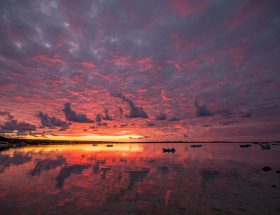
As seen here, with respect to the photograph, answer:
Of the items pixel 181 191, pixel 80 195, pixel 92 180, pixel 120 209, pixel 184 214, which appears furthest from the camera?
pixel 92 180

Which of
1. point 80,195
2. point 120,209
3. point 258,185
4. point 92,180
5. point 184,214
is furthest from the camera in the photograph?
point 92,180

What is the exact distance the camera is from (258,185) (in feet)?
110

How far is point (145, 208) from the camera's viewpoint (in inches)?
874

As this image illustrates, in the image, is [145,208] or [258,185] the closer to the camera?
[145,208]

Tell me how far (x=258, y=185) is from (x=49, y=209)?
32229 mm

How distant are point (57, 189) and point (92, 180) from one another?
Result: 758 cm

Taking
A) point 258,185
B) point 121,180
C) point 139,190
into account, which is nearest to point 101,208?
point 139,190

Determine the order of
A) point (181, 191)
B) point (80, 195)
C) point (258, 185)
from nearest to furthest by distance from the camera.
Answer: point (80, 195) → point (181, 191) → point (258, 185)

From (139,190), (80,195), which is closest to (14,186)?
(80,195)

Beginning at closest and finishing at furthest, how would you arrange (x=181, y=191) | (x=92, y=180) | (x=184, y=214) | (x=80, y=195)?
(x=184, y=214) < (x=80, y=195) < (x=181, y=191) < (x=92, y=180)

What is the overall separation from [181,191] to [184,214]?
9.05 meters

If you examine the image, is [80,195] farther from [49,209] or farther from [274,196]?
[274,196]

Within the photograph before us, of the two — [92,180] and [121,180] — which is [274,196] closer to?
[121,180]

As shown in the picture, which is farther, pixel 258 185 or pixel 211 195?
pixel 258 185
